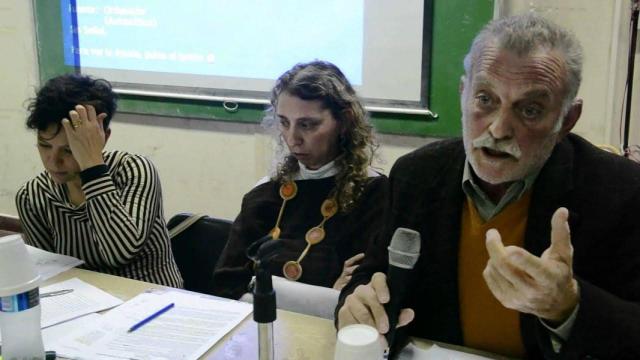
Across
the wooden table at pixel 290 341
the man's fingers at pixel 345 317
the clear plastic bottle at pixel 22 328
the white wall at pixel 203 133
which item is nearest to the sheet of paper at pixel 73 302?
the clear plastic bottle at pixel 22 328

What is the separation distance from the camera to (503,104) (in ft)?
3.61

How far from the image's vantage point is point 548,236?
3.77 ft

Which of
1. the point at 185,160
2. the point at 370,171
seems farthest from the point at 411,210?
the point at 185,160

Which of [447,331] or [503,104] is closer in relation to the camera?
[503,104]

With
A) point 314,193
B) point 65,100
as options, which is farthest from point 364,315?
point 65,100

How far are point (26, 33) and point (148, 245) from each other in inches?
85.7

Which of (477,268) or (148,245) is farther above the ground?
(477,268)

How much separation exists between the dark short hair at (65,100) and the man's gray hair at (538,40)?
1195 millimetres

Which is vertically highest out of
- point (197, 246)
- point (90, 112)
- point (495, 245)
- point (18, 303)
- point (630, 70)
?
point (630, 70)

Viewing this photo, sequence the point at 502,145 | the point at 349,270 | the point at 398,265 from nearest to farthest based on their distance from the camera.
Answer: the point at 398,265 < the point at 502,145 < the point at 349,270

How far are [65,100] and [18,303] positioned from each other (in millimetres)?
915

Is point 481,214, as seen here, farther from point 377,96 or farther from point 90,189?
point 377,96

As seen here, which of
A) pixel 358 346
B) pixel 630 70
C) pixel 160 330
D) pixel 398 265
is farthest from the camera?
pixel 630 70

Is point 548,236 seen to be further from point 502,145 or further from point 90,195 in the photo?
point 90,195
